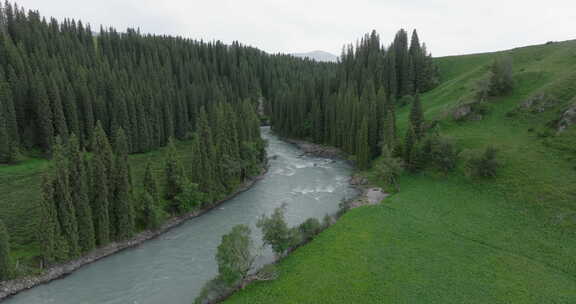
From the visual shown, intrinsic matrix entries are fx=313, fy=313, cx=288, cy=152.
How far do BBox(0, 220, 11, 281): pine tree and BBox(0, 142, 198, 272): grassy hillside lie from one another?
5.31 ft

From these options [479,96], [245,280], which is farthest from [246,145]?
[479,96]

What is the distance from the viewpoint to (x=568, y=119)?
5572 cm

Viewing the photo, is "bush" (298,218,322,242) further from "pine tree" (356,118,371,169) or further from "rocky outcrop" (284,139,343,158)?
"rocky outcrop" (284,139,343,158)

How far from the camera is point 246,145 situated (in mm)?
68375

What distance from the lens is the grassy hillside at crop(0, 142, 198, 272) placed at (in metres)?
37.1

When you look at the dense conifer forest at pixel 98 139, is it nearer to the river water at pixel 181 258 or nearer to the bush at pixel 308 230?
the river water at pixel 181 258

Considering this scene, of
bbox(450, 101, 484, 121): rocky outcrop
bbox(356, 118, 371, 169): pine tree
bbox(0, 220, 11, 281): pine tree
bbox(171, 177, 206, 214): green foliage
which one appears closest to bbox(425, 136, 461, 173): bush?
bbox(450, 101, 484, 121): rocky outcrop

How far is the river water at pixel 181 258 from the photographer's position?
1270 inches

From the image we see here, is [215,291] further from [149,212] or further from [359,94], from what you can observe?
[359,94]

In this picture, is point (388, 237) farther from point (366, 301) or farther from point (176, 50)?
point (176, 50)

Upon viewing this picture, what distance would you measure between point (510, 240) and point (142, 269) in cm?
4395

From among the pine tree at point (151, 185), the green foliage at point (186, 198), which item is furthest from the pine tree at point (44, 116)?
the pine tree at point (151, 185)

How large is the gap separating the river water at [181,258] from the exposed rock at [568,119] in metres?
38.8

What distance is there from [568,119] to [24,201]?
92781 millimetres
